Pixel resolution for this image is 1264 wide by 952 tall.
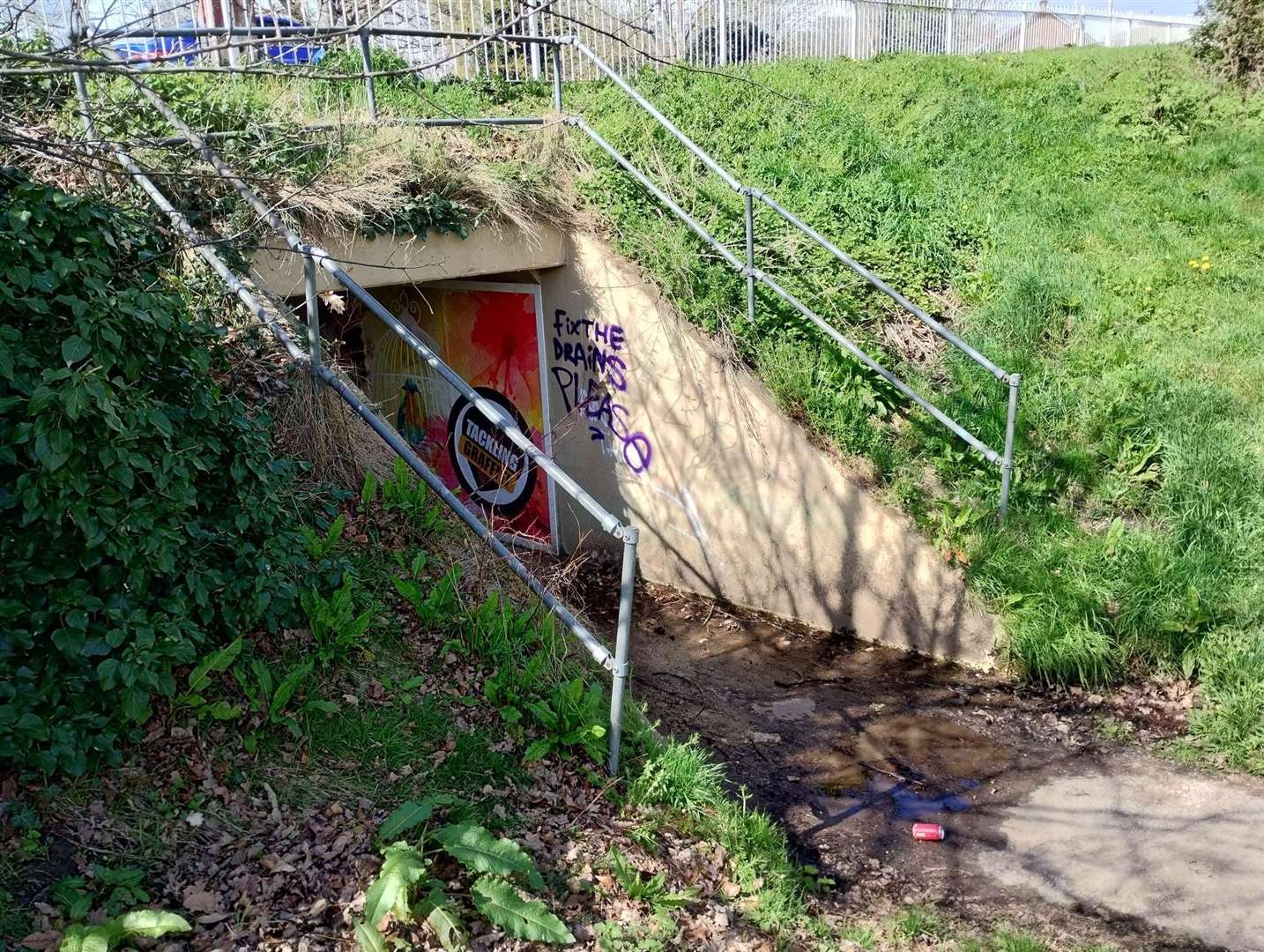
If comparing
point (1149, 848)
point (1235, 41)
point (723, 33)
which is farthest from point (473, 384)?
point (1235, 41)

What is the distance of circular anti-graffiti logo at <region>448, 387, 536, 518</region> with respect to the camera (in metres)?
10.2

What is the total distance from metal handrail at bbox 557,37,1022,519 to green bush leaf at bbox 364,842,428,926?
4.71 m

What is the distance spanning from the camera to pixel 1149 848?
4.62 m

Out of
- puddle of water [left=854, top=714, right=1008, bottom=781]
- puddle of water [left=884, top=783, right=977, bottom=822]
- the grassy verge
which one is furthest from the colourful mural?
puddle of water [left=884, top=783, right=977, bottom=822]

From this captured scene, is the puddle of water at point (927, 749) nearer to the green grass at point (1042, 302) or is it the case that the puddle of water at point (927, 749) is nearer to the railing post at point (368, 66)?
the green grass at point (1042, 302)

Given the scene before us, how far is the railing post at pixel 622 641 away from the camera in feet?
13.0

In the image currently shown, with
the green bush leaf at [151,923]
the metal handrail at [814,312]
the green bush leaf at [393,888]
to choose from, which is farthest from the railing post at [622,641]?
the metal handrail at [814,312]

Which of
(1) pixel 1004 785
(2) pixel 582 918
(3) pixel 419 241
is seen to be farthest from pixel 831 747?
(3) pixel 419 241

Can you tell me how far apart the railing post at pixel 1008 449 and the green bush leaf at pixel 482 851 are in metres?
4.39

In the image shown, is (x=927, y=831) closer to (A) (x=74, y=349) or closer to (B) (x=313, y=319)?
(B) (x=313, y=319)

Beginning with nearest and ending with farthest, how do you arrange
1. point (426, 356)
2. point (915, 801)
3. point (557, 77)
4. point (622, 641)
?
point (622, 641) → point (426, 356) → point (915, 801) → point (557, 77)

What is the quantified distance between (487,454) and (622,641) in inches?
256

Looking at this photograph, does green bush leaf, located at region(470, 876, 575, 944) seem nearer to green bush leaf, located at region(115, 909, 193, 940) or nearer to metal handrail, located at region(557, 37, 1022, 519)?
green bush leaf, located at region(115, 909, 193, 940)

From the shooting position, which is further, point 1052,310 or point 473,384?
point 473,384
